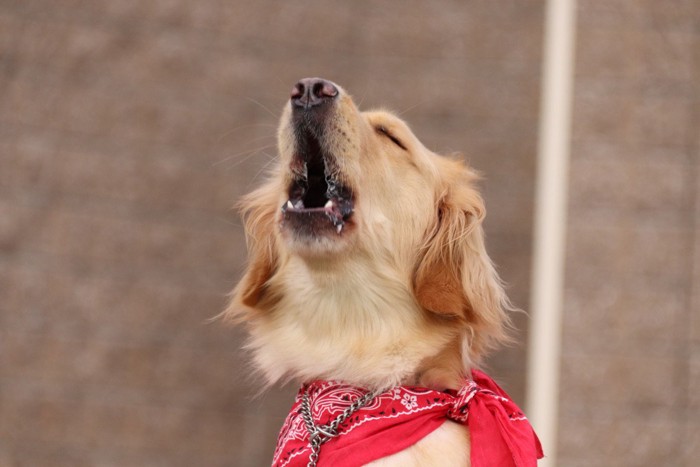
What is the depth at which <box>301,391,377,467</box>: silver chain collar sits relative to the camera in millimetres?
2625

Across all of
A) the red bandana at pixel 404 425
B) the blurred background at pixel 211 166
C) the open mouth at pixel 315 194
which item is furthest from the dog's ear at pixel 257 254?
the blurred background at pixel 211 166

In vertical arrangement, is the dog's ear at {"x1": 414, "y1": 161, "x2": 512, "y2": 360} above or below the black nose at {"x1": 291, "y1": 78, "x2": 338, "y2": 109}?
below

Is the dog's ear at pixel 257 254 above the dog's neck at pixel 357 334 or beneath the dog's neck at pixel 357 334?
above

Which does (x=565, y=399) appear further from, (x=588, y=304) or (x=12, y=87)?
(x=12, y=87)

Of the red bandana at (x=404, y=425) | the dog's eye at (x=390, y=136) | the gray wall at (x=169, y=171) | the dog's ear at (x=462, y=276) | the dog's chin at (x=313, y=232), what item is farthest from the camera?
the gray wall at (x=169, y=171)

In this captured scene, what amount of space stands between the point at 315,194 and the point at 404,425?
89cm

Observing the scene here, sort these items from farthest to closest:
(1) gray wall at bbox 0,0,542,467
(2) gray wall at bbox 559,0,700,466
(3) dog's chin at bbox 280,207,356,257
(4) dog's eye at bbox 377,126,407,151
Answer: (1) gray wall at bbox 0,0,542,467
(2) gray wall at bbox 559,0,700,466
(4) dog's eye at bbox 377,126,407,151
(3) dog's chin at bbox 280,207,356,257

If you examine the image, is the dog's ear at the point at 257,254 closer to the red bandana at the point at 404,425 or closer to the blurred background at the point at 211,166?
the red bandana at the point at 404,425

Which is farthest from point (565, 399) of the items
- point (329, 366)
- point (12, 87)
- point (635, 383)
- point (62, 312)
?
point (12, 87)

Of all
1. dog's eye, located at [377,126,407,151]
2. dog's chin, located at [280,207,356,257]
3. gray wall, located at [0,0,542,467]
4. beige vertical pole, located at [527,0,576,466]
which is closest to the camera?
dog's chin, located at [280,207,356,257]

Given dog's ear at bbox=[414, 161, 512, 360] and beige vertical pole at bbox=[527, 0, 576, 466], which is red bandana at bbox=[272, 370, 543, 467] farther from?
beige vertical pole at bbox=[527, 0, 576, 466]

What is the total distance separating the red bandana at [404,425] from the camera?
8.43ft

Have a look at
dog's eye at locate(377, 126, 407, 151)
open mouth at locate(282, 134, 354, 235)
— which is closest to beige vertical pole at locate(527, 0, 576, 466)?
dog's eye at locate(377, 126, 407, 151)

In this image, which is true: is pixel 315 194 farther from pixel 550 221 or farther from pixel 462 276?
pixel 550 221
